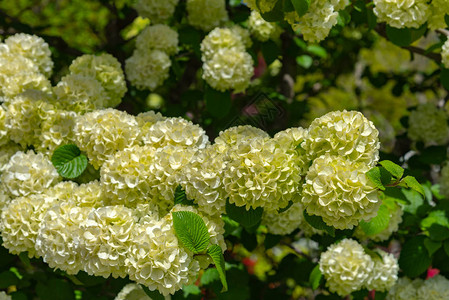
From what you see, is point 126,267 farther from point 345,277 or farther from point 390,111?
point 390,111

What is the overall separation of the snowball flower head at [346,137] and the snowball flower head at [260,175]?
0.09 metres

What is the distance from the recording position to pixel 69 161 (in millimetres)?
1710

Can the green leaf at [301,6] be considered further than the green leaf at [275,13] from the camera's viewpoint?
No

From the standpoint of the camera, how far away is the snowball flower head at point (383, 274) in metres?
2.09

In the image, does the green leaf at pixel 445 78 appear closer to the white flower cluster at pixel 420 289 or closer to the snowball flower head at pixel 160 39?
the white flower cluster at pixel 420 289

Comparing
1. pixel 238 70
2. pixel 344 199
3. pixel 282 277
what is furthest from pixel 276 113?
pixel 344 199

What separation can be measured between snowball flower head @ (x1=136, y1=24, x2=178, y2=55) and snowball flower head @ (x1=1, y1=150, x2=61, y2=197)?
95 centimetres

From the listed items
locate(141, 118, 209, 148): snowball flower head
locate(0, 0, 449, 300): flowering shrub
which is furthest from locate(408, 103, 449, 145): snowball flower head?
locate(141, 118, 209, 148): snowball flower head

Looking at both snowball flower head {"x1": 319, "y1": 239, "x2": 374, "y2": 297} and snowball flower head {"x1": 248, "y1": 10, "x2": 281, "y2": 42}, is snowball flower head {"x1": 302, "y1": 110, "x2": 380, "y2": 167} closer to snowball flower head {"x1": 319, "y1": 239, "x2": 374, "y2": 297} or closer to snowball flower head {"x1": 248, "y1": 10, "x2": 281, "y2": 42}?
snowball flower head {"x1": 319, "y1": 239, "x2": 374, "y2": 297}

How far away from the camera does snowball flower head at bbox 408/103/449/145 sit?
2789 mm

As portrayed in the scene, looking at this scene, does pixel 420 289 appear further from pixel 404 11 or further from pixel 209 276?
pixel 404 11

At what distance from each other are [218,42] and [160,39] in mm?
309

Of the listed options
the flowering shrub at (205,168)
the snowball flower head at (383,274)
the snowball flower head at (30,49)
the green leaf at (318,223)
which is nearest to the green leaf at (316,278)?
the flowering shrub at (205,168)

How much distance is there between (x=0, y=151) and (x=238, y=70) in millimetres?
1062
